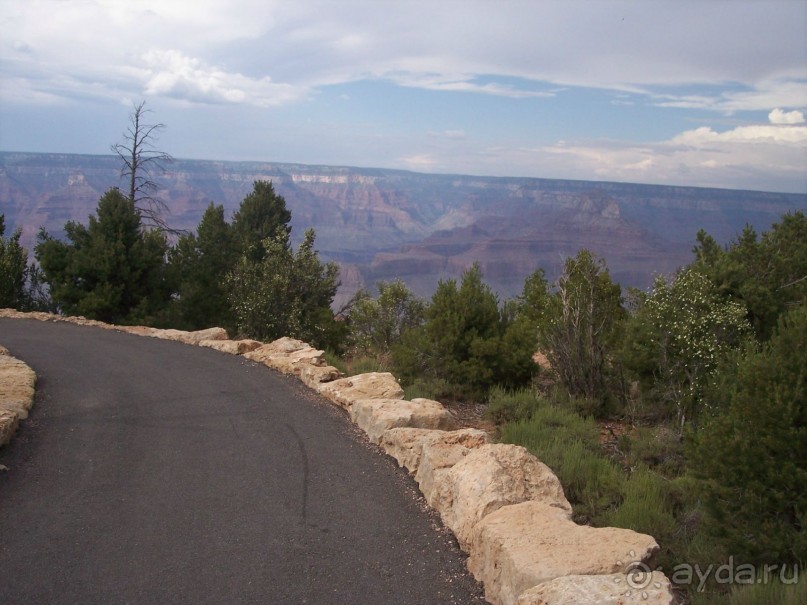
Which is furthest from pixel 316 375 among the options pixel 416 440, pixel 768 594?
pixel 768 594

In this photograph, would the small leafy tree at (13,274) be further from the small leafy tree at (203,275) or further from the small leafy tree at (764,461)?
the small leafy tree at (764,461)

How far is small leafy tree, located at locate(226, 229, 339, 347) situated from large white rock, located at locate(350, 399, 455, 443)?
504 inches

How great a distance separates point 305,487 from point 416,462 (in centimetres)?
122

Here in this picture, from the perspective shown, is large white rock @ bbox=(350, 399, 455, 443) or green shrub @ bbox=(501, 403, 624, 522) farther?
large white rock @ bbox=(350, 399, 455, 443)

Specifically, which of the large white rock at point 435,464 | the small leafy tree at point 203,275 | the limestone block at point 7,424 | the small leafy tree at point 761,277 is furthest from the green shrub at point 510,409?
the small leafy tree at point 203,275

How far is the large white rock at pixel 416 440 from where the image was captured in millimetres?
7605

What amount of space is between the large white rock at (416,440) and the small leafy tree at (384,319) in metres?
11.9

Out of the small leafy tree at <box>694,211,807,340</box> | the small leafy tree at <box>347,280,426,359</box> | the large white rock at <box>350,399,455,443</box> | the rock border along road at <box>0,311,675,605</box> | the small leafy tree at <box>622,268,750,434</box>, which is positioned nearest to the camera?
the rock border along road at <box>0,311,675,605</box>

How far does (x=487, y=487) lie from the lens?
20.1 ft

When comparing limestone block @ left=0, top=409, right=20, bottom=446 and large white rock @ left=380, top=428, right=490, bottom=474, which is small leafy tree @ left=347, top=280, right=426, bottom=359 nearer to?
large white rock @ left=380, top=428, right=490, bottom=474

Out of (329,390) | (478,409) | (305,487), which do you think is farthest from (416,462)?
(478,409)

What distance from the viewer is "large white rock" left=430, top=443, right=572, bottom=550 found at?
5965 mm

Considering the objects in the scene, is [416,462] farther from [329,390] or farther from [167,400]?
[167,400]

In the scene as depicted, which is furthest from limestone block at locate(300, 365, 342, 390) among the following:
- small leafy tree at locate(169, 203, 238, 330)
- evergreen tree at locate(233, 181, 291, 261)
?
evergreen tree at locate(233, 181, 291, 261)
